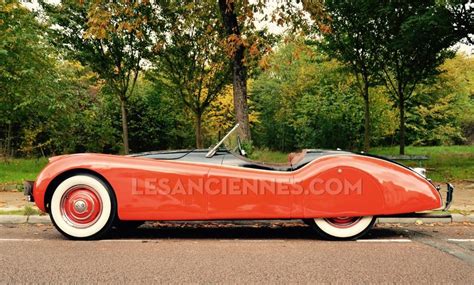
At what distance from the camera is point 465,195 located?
350 inches

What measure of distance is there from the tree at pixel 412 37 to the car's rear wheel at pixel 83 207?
431 inches

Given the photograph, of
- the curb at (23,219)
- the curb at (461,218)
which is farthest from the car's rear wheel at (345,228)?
the curb at (23,219)

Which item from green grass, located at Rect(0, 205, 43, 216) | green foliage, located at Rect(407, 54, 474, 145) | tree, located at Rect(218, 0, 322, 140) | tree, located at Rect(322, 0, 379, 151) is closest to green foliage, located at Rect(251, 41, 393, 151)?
tree, located at Rect(322, 0, 379, 151)

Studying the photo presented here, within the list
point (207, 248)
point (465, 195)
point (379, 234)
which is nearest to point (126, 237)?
point (207, 248)

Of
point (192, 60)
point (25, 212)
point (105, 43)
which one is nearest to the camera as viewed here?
point (25, 212)

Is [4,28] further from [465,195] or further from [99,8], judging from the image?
[465,195]

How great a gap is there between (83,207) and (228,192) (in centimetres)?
164

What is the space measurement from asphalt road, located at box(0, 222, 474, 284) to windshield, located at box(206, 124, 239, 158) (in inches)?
40.1

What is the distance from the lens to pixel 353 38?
62.6 feet

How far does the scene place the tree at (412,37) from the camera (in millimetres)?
13547

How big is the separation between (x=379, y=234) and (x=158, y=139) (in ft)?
82.8

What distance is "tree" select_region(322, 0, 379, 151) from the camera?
18.3 metres

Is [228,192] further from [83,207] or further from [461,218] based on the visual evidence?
[461,218]

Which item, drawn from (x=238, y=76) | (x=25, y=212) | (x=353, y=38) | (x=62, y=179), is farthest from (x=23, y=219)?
(x=353, y=38)
